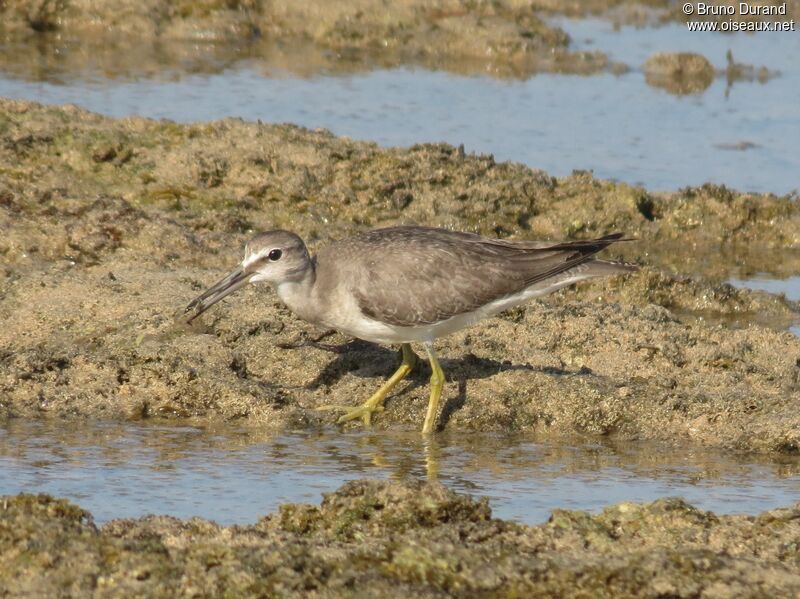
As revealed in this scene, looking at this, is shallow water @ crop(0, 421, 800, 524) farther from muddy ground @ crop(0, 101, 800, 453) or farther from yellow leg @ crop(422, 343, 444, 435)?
muddy ground @ crop(0, 101, 800, 453)

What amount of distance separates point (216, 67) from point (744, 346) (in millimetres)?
10349

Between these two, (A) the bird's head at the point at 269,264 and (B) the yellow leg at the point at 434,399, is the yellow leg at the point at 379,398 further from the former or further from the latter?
(A) the bird's head at the point at 269,264

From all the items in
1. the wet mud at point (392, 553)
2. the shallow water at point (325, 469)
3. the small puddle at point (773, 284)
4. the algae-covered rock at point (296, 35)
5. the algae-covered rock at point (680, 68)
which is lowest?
the shallow water at point (325, 469)

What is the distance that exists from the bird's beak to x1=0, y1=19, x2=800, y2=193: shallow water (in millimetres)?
6039

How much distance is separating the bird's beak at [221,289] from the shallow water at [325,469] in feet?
2.62

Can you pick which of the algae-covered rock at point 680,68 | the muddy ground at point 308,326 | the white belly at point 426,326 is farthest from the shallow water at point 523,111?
the white belly at point 426,326

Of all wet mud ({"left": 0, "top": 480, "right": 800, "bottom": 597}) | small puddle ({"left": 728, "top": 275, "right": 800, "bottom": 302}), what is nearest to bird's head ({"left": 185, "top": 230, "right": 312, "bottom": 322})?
wet mud ({"left": 0, "top": 480, "right": 800, "bottom": 597})

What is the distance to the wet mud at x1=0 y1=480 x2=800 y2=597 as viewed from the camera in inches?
192

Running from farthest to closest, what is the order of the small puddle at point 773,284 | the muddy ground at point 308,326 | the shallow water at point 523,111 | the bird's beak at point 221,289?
the shallow water at point 523,111, the small puddle at point 773,284, the bird's beak at point 221,289, the muddy ground at point 308,326

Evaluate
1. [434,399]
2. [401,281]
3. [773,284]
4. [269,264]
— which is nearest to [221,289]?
[269,264]

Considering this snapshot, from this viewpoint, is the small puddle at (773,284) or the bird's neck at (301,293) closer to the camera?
the bird's neck at (301,293)

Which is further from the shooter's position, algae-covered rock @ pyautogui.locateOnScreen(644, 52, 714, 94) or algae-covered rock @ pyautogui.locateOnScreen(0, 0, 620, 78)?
algae-covered rock @ pyautogui.locateOnScreen(644, 52, 714, 94)

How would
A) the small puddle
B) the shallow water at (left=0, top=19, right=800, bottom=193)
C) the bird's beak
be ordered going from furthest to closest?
the shallow water at (left=0, top=19, right=800, bottom=193)
the small puddle
the bird's beak

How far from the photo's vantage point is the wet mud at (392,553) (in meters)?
4.88
